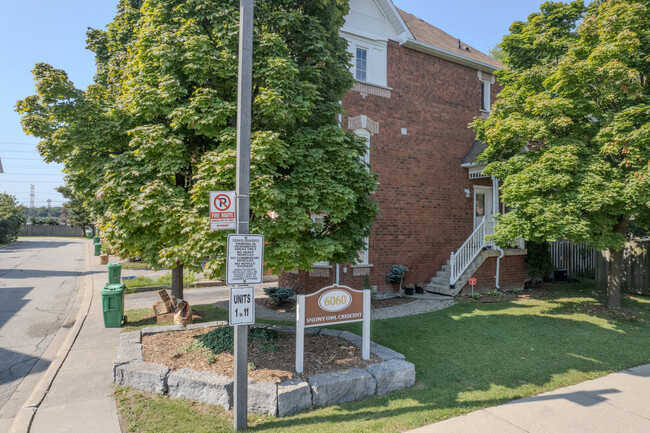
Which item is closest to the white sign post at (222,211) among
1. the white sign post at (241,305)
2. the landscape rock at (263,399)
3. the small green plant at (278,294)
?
the white sign post at (241,305)

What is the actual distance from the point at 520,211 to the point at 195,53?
26.8 ft

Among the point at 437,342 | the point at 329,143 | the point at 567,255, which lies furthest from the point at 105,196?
the point at 567,255

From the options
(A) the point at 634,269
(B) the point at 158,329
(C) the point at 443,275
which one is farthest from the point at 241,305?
(A) the point at 634,269

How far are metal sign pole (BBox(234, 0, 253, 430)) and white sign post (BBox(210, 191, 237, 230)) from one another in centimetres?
18

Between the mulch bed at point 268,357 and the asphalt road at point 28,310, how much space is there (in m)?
2.05

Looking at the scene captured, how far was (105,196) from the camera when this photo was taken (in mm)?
5898

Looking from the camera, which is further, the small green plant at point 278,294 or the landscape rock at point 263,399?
the small green plant at point 278,294

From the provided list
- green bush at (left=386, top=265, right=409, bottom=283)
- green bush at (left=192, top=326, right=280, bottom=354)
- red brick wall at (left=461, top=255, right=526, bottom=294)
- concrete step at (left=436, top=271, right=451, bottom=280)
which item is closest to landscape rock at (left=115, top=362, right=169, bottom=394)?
green bush at (left=192, top=326, right=280, bottom=354)

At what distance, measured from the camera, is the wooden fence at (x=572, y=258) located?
15883 millimetres

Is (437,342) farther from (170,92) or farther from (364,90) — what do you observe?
(364,90)

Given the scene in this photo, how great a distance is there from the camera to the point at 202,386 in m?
4.80

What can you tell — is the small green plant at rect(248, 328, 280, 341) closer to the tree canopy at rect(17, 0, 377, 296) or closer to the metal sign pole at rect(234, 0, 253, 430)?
the tree canopy at rect(17, 0, 377, 296)

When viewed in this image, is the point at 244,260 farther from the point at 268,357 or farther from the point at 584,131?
the point at 584,131

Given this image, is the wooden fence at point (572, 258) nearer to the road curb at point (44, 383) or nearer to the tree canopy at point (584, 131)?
the tree canopy at point (584, 131)
